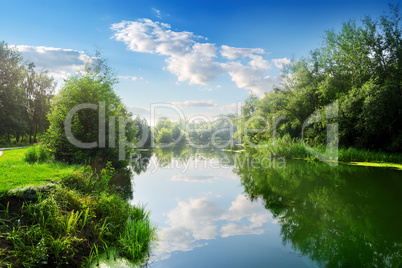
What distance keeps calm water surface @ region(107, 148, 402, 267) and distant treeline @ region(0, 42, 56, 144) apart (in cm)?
3019

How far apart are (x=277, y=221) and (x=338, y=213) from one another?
2095 millimetres

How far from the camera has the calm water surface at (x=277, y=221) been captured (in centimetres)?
469

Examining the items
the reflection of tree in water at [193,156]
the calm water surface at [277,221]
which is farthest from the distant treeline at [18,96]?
the calm water surface at [277,221]

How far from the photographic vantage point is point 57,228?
173 inches

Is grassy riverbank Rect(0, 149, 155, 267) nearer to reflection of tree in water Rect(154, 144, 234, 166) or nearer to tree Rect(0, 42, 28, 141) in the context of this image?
reflection of tree in water Rect(154, 144, 234, 166)

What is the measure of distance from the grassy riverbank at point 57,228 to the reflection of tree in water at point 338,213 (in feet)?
12.4

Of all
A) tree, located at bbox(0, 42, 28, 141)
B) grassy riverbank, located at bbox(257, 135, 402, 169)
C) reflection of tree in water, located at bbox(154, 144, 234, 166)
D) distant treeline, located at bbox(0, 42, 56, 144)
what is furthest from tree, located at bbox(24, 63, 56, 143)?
grassy riverbank, located at bbox(257, 135, 402, 169)

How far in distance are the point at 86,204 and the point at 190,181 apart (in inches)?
284

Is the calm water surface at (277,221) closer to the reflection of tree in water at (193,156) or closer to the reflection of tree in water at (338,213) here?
the reflection of tree in water at (338,213)

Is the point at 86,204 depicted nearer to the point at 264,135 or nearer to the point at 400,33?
the point at 400,33

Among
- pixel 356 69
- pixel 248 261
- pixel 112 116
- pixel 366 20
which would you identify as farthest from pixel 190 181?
pixel 366 20

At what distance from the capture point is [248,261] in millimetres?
4586

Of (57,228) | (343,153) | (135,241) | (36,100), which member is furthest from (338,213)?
(36,100)

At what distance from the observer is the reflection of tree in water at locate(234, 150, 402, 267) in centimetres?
476
